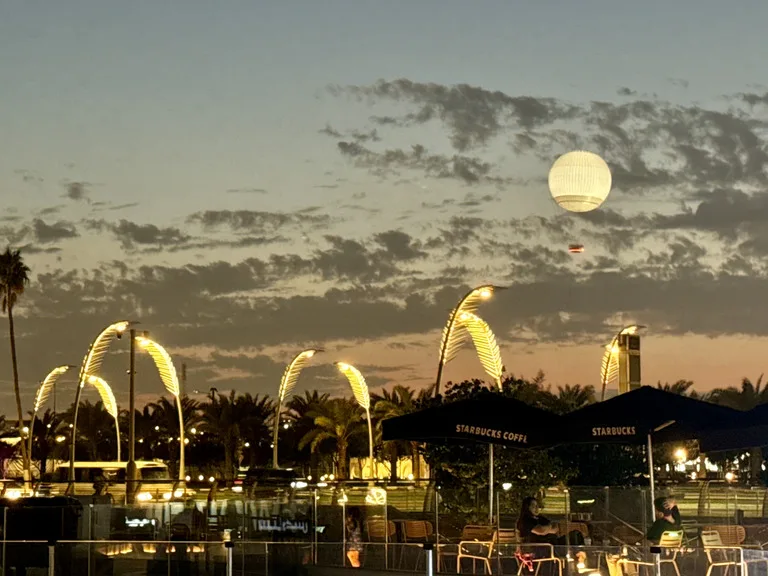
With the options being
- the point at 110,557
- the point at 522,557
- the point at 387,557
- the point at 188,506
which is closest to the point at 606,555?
the point at 522,557

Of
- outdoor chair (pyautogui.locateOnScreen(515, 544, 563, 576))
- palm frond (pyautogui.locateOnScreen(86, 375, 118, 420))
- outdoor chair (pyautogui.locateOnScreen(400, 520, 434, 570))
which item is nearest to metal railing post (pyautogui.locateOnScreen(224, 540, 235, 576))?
outdoor chair (pyautogui.locateOnScreen(515, 544, 563, 576))

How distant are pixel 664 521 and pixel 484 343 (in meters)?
21.6

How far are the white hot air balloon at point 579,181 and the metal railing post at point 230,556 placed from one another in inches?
320

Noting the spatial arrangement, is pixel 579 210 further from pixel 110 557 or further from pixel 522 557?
pixel 110 557

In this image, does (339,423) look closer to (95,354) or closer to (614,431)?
(95,354)

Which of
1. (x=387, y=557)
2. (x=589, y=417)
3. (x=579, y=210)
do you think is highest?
(x=579, y=210)

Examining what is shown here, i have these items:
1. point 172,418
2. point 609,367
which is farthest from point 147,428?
point 609,367

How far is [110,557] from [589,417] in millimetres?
6612

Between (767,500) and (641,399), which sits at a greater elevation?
(641,399)

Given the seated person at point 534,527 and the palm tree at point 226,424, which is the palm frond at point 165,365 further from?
the seated person at point 534,527

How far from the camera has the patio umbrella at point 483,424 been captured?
18016 mm

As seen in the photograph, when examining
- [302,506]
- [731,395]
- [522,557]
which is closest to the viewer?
[522,557]

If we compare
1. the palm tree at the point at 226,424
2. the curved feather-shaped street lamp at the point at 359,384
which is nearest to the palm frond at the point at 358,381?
the curved feather-shaped street lamp at the point at 359,384

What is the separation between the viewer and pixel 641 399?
17.3m
